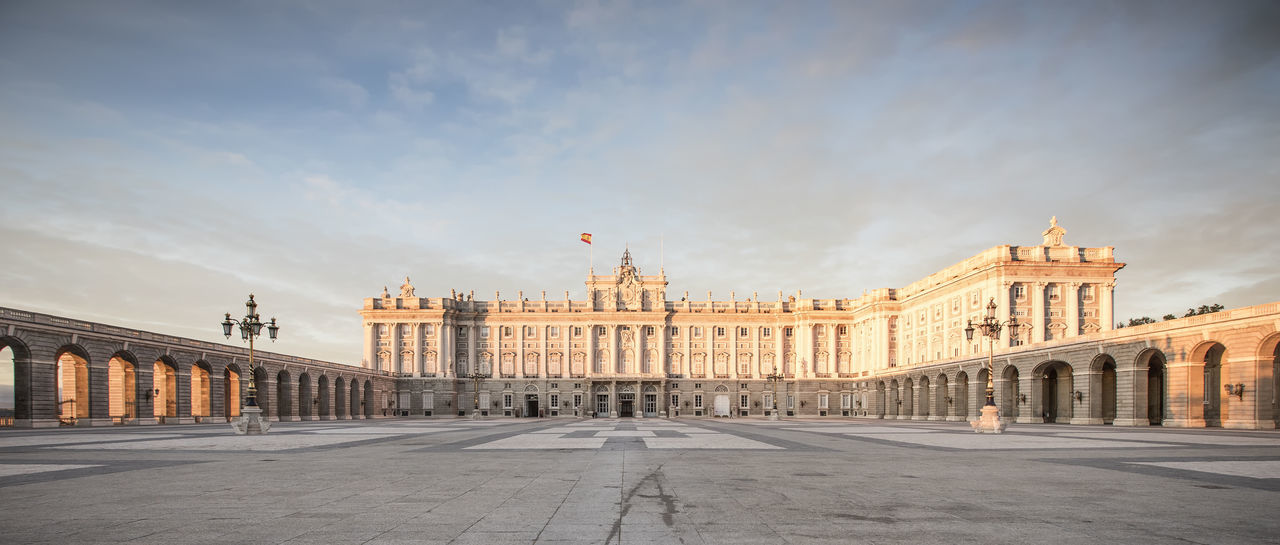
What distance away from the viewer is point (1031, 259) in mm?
71875

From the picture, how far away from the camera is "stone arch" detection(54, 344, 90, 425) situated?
44312mm

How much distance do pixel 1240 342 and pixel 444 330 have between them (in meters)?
88.0

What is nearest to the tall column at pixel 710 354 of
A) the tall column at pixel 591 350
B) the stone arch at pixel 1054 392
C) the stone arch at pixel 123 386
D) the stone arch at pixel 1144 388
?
the tall column at pixel 591 350

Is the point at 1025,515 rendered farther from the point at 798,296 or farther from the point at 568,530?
the point at 798,296

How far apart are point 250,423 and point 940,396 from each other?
61.7 m

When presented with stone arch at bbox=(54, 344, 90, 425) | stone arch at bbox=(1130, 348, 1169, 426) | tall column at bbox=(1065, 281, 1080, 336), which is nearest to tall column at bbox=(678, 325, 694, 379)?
tall column at bbox=(1065, 281, 1080, 336)

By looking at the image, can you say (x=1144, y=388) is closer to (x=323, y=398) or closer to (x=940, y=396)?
(x=940, y=396)

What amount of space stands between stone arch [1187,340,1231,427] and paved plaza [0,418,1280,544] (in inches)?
1134

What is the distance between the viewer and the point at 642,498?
10914 millimetres

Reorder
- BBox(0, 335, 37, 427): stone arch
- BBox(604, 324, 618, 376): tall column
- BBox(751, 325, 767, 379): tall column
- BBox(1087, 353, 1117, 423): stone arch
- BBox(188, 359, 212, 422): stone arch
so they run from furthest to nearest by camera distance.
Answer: BBox(751, 325, 767, 379): tall column → BBox(604, 324, 618, 376): tall column → BBox(188, 359, 212, 422): stone arch → BBox(1087, 353, 1117, 423): stone arch → BBox(0, 335, 37, 427): stone arch

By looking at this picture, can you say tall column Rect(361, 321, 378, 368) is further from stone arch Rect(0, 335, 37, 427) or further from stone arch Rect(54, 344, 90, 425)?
stone arch Rect(0, 335, 37, 427)

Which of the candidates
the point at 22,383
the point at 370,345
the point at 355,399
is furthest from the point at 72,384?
the point at 370,345

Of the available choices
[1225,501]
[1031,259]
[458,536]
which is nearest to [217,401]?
[458,536]

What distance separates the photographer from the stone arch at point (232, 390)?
61.7m
